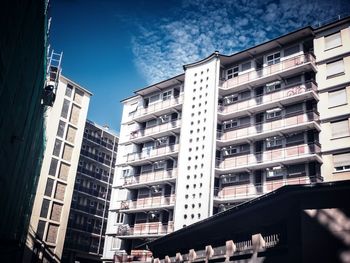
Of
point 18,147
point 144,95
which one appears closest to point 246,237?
point 18,147

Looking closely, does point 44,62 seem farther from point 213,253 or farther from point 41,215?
point 41,215

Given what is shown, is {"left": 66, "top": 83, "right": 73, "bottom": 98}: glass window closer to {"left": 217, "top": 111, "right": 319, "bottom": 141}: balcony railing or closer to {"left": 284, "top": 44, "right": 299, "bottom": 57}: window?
{"left": 217, "top": 111, "right": 319, "bottom": 141}: balcony railing

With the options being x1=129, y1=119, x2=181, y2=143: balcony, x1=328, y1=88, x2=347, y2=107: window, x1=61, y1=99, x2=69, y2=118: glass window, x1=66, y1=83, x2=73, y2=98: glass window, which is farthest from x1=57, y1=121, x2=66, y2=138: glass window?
x1=328, y1=88, x2=347, y2=107: window

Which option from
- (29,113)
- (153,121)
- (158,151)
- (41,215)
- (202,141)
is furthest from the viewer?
(41,215)

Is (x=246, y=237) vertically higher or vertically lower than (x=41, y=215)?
lower

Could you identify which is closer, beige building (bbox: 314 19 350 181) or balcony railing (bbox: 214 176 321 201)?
beige building (bbox: 314 19 350 181)

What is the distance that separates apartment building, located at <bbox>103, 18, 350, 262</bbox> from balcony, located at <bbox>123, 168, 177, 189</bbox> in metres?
0.14

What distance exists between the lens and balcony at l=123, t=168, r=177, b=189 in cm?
4281

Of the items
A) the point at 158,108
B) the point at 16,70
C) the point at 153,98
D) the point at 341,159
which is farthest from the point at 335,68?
the point at 16,70

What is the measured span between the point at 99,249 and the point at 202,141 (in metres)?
37.4

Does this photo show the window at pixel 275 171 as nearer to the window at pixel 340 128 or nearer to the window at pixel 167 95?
the window at pixel 340 128

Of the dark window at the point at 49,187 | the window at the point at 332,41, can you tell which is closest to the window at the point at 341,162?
the window at the point at 332,41

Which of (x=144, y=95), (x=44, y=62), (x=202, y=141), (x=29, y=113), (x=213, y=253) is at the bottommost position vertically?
(x=213, y=253)

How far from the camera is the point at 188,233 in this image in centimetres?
1764
